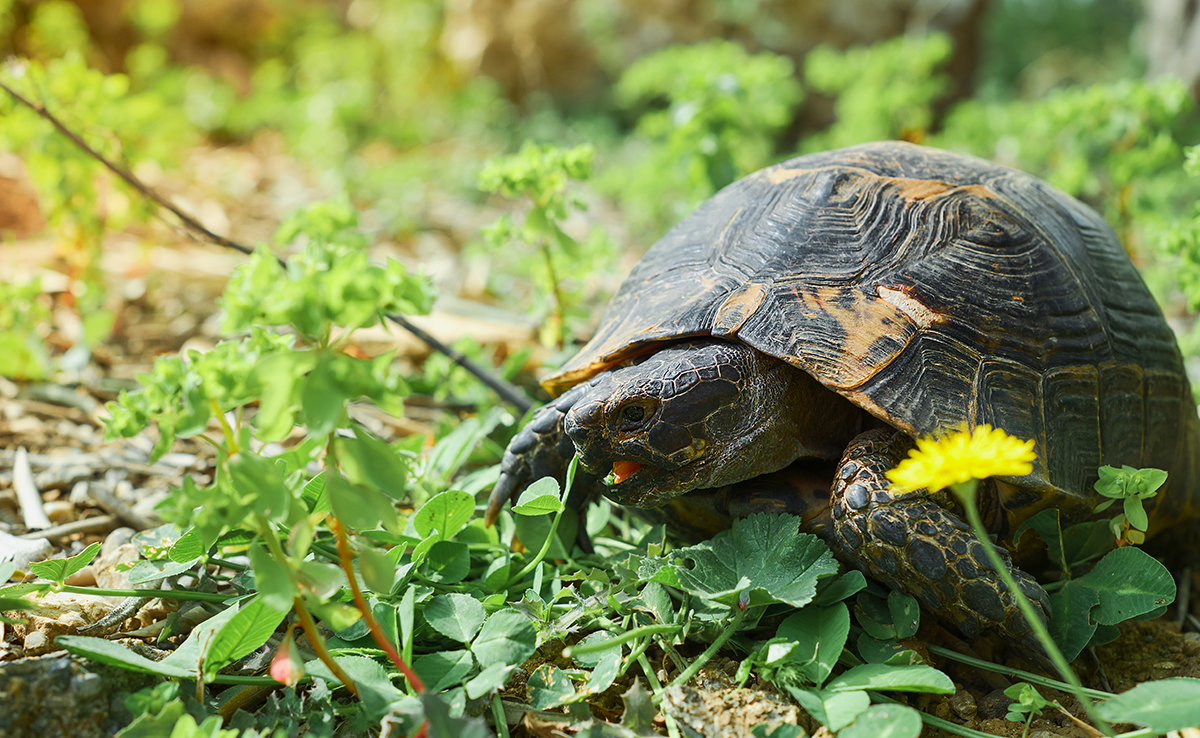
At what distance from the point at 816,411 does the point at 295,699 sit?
53.1 inches

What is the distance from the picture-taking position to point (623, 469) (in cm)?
182

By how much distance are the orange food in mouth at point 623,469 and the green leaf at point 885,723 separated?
68 cm

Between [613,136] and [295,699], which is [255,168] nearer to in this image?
[613,136]

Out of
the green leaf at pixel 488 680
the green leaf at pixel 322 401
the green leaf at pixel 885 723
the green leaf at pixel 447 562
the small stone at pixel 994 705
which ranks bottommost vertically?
the small stone at pixel 994 705

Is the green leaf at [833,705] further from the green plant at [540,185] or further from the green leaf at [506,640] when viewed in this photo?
the green plant at [540,185]

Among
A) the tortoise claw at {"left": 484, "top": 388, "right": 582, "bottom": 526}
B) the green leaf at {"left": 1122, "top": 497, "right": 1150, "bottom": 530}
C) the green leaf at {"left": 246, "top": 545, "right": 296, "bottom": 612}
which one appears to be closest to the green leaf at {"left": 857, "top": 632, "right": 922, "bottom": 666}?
the green leaf at {"left": 1122, "top": 497, "right": 1150, "bottom": 530}

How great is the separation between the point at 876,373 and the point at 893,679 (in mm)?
643

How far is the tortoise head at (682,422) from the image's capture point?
5.78 ft

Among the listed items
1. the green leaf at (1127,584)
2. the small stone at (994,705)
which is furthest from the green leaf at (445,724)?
the green leaf at (1127,584)

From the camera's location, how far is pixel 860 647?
1659mm

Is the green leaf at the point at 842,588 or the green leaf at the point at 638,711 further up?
the green leaf at the point at 842,588

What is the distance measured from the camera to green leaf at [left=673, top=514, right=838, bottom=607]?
163 centimetres

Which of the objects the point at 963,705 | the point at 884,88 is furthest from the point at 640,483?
the point at 884,88

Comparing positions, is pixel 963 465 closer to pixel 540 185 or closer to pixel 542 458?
pixel 542 458
